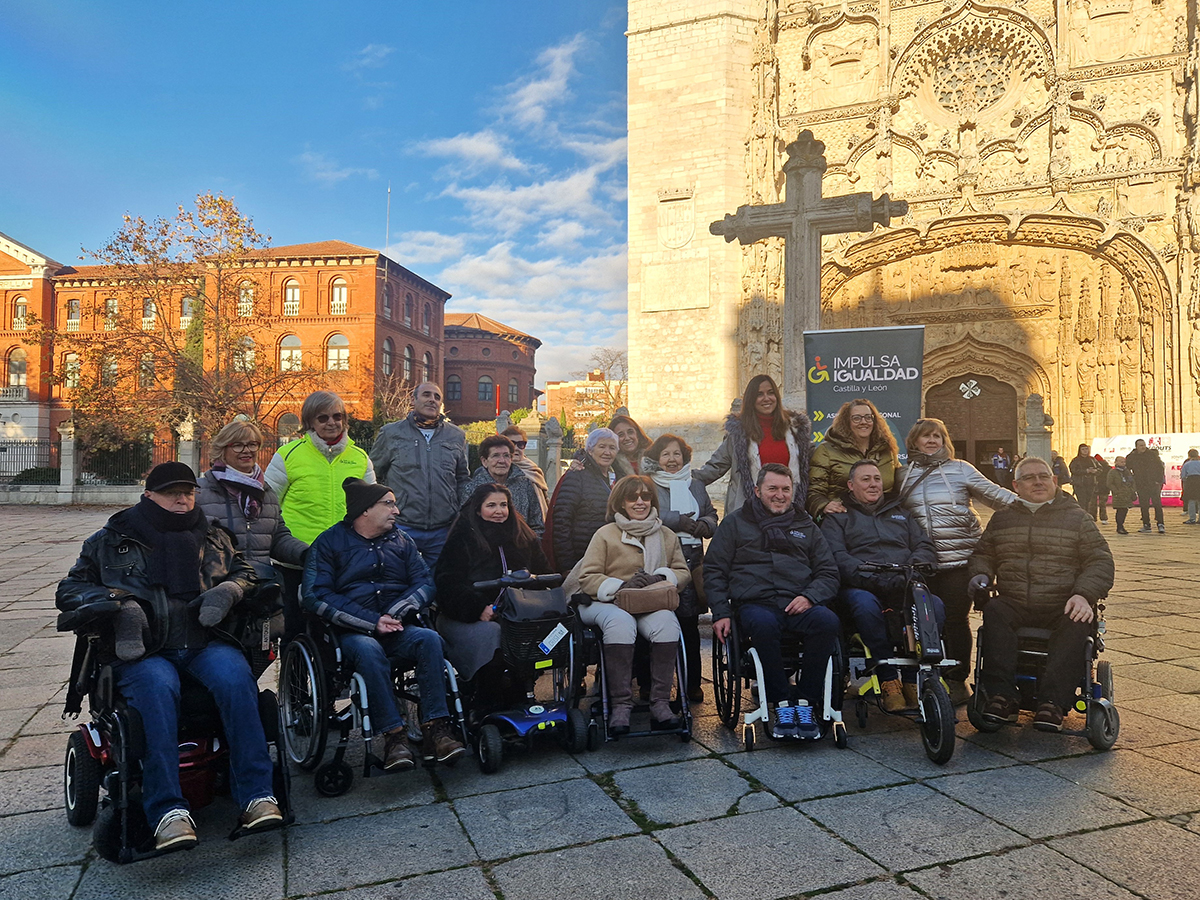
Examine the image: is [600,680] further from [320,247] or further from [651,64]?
[320,247]

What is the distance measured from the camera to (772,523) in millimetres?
4348

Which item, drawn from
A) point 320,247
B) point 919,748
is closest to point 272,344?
point 320,247

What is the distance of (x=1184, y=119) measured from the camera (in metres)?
19.0

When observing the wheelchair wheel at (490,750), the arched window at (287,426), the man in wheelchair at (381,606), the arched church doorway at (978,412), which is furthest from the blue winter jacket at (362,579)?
the arched window at (287,426)

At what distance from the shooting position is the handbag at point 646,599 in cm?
415

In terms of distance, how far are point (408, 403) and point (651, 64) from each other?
75.9 ft

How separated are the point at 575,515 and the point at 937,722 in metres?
2.31

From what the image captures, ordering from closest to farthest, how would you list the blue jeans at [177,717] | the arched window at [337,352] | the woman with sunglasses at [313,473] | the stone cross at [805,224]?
the blue jeans at [177,717], the woman with sunglasses at [313,473], the stone cross at [805,224], the arched window at [337,352]

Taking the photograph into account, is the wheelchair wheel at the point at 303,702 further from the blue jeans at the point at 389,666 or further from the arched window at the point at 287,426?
the arched window at the point at 287,426

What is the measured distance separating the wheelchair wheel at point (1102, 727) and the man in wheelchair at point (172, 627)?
3.58 meters

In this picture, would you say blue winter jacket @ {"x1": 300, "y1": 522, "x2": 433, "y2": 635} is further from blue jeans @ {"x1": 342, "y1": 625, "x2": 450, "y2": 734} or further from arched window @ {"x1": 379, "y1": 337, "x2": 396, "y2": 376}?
arched window @ {"x1": 379, "y1": 337, "x2": 396, "y2": 376}

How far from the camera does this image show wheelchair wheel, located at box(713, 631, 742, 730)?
163 inches

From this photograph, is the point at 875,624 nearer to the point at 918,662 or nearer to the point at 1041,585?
the point at 918,662

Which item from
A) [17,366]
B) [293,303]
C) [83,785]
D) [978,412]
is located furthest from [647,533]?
[17,366]
